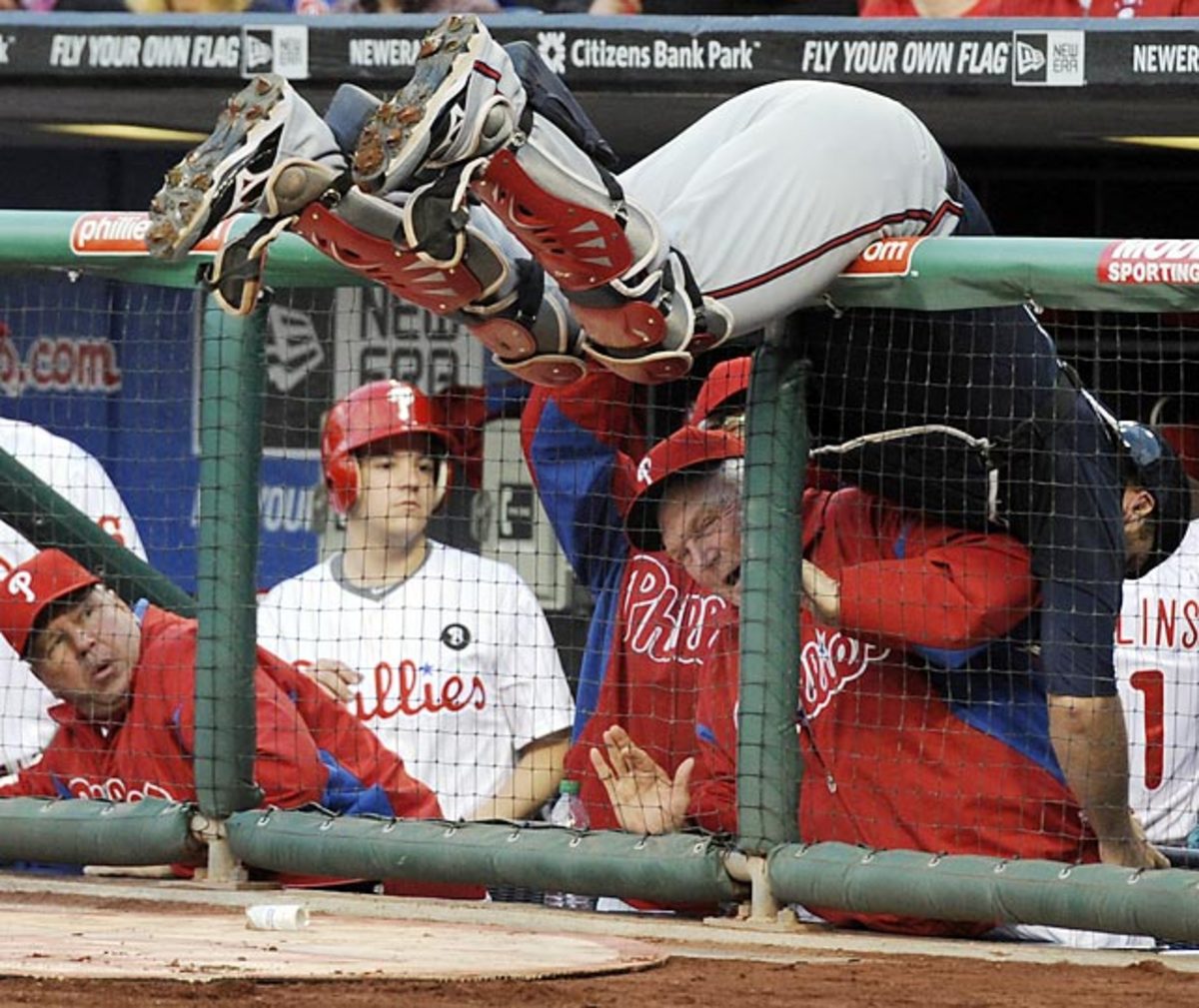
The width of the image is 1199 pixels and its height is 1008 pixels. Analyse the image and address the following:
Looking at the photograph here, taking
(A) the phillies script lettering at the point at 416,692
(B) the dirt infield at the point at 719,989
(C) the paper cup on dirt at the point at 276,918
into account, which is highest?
(A) the phillies script lettering at the point at 416,692

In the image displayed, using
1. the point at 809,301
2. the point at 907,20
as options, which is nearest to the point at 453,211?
the point at 809,301

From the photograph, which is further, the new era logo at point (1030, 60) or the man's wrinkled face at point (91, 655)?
the new era logo at point (1030, 60)

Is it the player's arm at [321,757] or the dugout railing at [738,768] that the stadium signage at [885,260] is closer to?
the dugout railing at [738,768]

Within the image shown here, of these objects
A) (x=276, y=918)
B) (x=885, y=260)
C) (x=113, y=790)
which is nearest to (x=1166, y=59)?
(x=885, y=260)

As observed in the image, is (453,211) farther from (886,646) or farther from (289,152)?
(886,646)

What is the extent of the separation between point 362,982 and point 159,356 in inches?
195

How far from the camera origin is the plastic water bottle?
5312 mm

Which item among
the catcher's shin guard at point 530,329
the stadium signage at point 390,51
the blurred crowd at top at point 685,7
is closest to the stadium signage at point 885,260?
the catcher's shin guard at point 530,329

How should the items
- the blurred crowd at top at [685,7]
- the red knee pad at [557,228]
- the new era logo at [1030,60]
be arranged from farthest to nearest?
the blurred crowd at top at [685,7] < the new era logo at [1030,60] < the red knee pad at [557,228]

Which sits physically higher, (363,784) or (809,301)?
(809,301)

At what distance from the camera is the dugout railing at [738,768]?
181 inches

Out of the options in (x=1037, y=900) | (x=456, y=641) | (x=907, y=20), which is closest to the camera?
(x=1037, y=900)

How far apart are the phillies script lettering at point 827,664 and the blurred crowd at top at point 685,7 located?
8.90 ft

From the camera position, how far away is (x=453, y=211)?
4184mm
